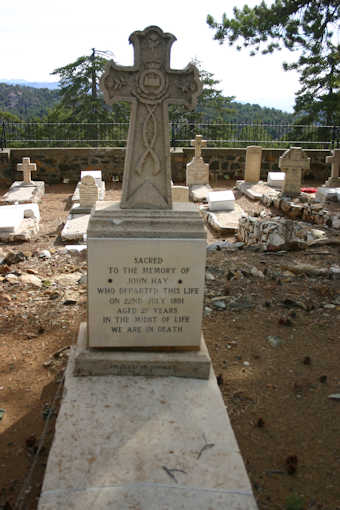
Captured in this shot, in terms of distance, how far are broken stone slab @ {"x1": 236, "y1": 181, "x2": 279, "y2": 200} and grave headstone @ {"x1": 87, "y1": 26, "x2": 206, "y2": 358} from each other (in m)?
8.64

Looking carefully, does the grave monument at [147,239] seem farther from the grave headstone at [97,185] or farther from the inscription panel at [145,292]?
the grave headstone at [97,185]

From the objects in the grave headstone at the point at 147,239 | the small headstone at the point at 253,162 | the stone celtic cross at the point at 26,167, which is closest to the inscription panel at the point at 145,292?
the grave headstone at the point at 147,239

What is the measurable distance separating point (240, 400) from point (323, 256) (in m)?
3.61

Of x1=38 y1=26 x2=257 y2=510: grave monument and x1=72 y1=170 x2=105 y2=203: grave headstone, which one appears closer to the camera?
x1=38 y1=26 x2=257 y2=510: grave monument

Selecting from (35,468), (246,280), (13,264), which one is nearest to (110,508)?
(35,468)

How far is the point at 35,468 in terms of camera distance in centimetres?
280

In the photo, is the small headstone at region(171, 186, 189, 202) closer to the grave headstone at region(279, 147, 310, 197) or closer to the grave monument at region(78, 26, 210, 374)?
the grave headstone at region(279, 147, 310, 197)

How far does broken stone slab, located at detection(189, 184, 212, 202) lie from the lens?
11880 millimetres

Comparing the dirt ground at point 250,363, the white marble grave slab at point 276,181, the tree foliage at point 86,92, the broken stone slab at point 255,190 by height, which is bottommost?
the dirt ground at point 250,363

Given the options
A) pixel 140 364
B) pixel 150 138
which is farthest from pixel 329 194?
pixel 140 364

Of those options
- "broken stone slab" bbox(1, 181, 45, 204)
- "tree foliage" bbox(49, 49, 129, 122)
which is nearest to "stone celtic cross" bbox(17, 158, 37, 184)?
"broken stone slab" bbox(1, 181, 45, 204)

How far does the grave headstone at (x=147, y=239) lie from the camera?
10.7 ft

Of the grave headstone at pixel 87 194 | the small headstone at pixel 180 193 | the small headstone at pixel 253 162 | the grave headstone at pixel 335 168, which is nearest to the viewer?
the small headstone at pixel 180 193

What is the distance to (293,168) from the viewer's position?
11711mm
